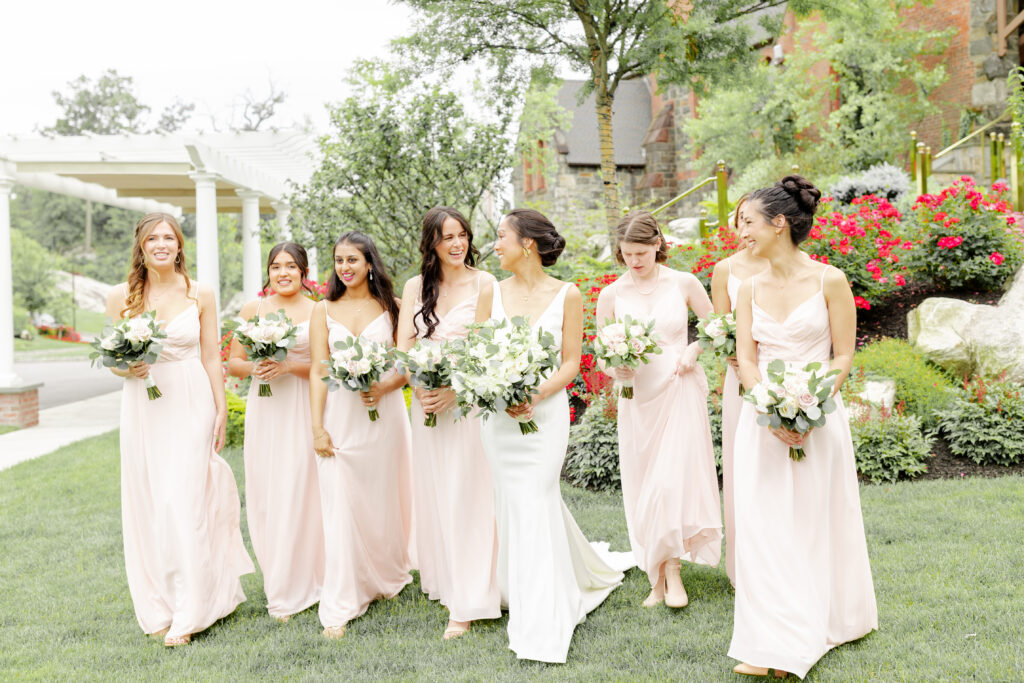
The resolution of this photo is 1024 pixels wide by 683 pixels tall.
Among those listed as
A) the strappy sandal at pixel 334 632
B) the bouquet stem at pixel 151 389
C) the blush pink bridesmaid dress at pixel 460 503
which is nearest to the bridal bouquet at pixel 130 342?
the bouquet stem at pixel 151 389

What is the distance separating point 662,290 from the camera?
5.26 meters

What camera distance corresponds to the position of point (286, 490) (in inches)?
204

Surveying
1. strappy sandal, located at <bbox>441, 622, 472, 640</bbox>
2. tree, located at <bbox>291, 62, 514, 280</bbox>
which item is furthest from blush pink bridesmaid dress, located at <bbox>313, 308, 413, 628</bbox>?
tree, located at <bbox>291, 62, 514, 280</bbox>

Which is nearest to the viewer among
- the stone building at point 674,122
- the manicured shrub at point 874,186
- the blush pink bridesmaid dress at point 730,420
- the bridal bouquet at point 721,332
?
the bridal bouquet at point 721,332

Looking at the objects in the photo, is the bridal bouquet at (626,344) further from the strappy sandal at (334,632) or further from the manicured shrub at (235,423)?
the manicured shrub at (235,423)

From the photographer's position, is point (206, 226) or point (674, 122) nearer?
point (206, 226)

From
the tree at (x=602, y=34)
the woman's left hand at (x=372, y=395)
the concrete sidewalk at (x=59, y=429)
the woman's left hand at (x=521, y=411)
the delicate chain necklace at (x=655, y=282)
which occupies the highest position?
the tree at (x=602, y=34)

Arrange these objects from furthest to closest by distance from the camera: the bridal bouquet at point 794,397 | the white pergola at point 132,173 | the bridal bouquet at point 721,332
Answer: the white pergola at point 132,173, the bridal bouquet at point 721,332, the bridal bouquet at point 794,397

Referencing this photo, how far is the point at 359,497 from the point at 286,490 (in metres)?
0.48

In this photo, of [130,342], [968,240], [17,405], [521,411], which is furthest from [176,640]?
[17,405]

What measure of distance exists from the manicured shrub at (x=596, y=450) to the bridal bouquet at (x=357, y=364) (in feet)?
12.3

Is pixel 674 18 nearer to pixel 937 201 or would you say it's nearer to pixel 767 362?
pixel 937 201

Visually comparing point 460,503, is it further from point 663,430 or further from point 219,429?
point 219,429

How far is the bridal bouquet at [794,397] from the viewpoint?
3629 millimetres
